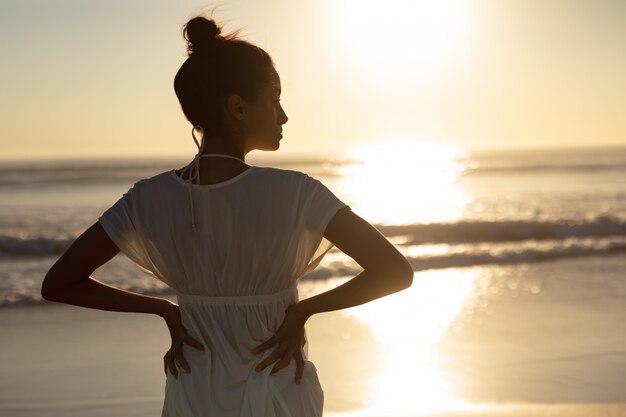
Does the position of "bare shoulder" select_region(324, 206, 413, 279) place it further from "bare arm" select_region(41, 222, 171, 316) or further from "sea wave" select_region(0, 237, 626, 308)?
"sea wave" select_region(0, 237, 626, 308)

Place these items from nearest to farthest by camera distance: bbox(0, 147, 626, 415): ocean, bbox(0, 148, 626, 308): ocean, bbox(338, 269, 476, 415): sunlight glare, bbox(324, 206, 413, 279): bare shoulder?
bbox(324, 206, 413, 279): bare shoulder
bbox(338, 269, 476, 415): sunlight glare
bbox(0, 147, 626, 415): ocean
bbox(0, 148, 626, 308): ocean

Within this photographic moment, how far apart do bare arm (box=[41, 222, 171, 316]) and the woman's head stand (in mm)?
319

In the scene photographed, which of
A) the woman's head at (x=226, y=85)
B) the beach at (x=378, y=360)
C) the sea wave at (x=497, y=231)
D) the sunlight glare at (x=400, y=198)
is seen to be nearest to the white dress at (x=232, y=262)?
the woman's head at (x=226, y=85)

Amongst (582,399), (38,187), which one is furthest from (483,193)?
(582,399)

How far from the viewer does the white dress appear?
165cm

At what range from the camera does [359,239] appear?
→ 1.62 metres

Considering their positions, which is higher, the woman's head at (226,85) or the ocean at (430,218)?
the woman's head at (226,85)

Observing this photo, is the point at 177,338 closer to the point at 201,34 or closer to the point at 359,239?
the point at 359,239

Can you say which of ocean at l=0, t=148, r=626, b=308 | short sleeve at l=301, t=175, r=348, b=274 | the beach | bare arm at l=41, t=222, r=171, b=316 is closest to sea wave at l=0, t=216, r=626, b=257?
ocean at l=0, t=148, r=626, b=308

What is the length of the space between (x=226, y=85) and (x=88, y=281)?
549 millimetres

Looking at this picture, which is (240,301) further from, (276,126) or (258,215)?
(276,126)

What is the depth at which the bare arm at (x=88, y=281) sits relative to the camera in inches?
69.3

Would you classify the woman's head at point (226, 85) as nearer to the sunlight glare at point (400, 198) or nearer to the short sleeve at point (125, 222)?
the short sleeve at point (125, 222)

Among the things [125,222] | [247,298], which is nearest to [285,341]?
[247,298]
